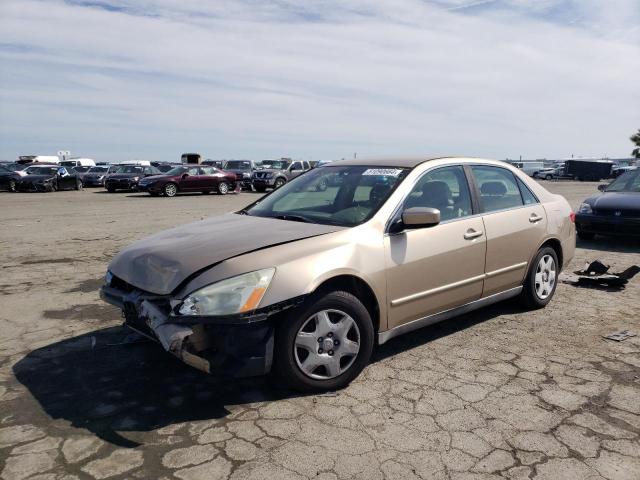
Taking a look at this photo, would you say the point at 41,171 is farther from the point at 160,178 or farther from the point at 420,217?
the point at 420,217

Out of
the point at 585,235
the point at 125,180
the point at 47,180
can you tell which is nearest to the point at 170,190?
the point at 125,180

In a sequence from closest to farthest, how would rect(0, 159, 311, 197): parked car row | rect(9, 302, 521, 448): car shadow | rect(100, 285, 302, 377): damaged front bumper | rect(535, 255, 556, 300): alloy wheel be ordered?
rect(100, 285, 302, 377): damaged front bumper → rect(9, 302, 521, 448): car shadow → rect(535, 255, 556, 300): alloy wheel → rect(0, 159, 311, 197): parked car row

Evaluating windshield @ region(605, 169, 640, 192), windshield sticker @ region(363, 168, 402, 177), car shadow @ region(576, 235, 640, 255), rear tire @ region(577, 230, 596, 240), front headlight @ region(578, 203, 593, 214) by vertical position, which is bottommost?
car shadow @ region(576, 235, 640, 255)

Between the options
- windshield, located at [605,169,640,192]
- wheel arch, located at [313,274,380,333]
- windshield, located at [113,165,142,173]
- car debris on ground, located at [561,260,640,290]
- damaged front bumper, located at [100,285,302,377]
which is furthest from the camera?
windshield, located at [113,165,142,173]

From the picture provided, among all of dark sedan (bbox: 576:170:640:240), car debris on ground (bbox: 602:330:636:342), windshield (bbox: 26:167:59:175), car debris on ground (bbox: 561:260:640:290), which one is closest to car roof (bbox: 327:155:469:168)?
car debris on ground (bbox: 602:330:636:342)

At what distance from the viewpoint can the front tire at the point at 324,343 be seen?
318cm

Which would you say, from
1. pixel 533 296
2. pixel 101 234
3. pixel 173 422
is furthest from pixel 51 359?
pixel 101 234

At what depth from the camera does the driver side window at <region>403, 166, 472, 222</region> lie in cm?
411

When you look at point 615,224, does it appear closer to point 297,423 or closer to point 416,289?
point 416,289

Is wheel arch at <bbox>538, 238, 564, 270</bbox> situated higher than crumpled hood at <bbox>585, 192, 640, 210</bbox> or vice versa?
crumpled hood at <bbox>585, 192, 640, 210</bbox>

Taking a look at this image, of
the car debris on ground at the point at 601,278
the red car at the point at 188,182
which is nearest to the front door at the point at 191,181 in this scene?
the red car at the point at 188,182

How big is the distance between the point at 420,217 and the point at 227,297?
4.84 ft

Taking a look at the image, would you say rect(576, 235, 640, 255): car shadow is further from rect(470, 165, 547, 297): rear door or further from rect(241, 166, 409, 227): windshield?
rect(241, 166, 409, 227): windshield

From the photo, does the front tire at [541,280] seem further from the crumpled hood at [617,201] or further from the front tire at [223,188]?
the front tire at [223,188]
